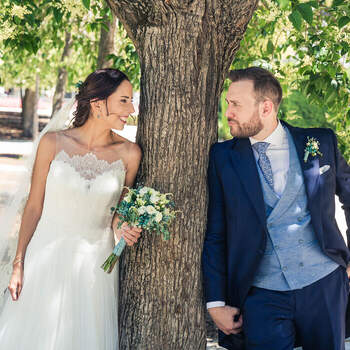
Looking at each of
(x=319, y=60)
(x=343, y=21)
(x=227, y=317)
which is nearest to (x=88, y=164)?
(x=227, y=317)

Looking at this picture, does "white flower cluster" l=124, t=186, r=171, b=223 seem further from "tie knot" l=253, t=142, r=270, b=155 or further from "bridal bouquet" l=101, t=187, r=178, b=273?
"tie knot" l=253, t=142, r=270, b=155

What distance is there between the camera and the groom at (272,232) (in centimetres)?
329

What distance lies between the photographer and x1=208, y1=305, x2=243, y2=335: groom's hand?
11.2 ft

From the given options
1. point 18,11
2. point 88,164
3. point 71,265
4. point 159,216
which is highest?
point 18,11

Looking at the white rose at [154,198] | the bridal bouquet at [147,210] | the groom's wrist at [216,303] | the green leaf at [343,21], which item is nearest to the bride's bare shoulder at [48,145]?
the bridal bouquet at [147,210]

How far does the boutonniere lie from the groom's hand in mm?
961

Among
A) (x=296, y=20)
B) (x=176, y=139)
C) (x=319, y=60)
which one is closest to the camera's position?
(x=296, y=20)

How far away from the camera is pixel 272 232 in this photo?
10.9 feet

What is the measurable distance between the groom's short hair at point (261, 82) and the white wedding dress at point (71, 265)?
955 mm

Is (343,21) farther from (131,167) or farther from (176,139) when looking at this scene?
(131,167)

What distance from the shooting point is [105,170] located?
12.6 feet

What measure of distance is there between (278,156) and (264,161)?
97mm

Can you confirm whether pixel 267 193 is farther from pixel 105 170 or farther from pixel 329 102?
pixel 329 102

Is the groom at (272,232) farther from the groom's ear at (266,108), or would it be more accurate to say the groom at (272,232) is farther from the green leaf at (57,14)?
the green leaf at (57,14)
